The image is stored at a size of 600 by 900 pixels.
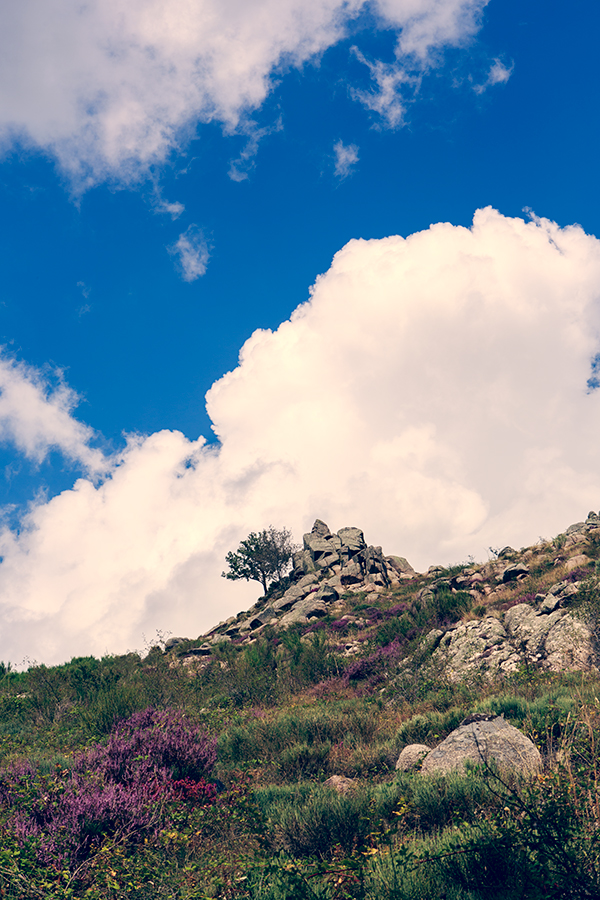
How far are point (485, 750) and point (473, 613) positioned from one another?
12740 millimetres

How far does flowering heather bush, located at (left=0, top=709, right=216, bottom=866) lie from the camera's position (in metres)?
5.51

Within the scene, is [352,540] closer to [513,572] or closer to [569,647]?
[513,572]

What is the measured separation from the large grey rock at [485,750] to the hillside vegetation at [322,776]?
0.86 ft

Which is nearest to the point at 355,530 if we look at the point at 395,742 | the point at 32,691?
the point at 32,691

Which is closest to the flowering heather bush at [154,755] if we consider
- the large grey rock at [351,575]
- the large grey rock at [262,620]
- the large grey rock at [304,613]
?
the large grey rock at [304,613]

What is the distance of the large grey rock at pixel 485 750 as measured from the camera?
6590 millimetres

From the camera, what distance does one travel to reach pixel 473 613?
1880 centimetres

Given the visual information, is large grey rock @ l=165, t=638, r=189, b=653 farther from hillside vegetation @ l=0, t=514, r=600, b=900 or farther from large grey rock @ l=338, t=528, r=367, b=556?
large grey rock @ l=338, t=528, r=367, b=556

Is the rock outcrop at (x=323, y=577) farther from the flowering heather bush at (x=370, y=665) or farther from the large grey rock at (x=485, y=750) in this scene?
the large grey rock at (x=485, y=750)

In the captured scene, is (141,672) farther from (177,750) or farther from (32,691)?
(177,750)

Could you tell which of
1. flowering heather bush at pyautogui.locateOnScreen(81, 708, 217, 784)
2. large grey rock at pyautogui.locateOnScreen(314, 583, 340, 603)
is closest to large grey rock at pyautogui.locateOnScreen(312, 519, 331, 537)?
large grey rock at pyautogui.locateOnScreen(314, 583, 340, 603)

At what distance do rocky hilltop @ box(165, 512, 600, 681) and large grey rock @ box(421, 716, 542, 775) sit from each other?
17.5 feet

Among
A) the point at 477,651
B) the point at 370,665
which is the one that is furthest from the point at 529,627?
the point at 370,665

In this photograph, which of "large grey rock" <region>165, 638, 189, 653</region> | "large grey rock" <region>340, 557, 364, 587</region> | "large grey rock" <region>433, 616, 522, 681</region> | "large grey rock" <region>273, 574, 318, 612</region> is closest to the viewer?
"large grey rock" <region>433, 616, 522, 681</region>
